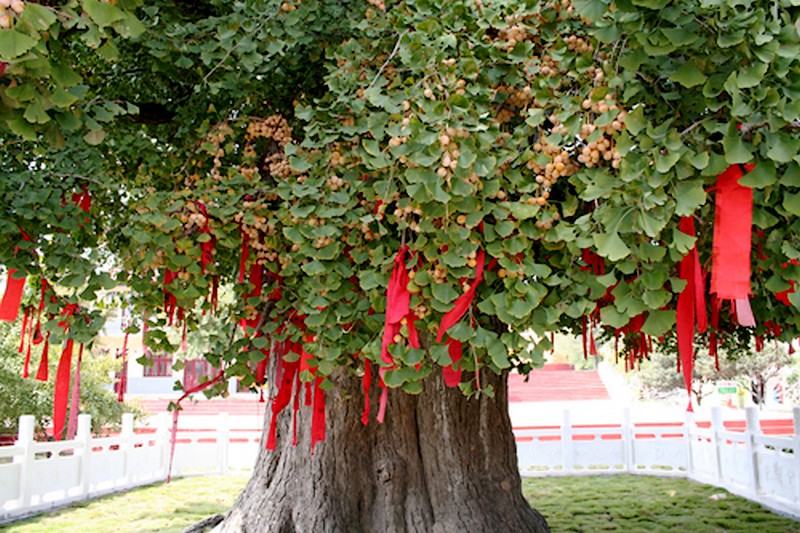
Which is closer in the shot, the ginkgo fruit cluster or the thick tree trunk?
the ginkgo fruit cluster

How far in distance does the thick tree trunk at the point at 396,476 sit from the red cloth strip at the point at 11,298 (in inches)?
78.5

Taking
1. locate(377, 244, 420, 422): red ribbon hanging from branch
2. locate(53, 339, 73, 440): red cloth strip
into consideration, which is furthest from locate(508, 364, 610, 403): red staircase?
locate(377, 244, 420, 422): red ribbon hanging from branch

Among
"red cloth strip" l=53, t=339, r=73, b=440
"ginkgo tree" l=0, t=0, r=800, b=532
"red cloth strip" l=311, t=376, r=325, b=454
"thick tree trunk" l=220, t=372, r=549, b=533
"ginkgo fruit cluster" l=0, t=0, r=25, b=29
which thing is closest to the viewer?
"ginkgo fruit cluster" l=0, t=0, r=25, b=29

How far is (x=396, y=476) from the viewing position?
4918 mm

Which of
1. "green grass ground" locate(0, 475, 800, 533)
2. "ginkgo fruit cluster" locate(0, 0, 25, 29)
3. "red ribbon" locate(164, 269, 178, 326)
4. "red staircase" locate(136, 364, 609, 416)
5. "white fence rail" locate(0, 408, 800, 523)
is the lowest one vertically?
"green grass ground" locate(0, 475, 800, 533)

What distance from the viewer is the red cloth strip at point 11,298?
3.78 metres

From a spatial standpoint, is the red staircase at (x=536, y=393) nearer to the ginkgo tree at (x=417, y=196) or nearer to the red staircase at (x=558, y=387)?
the red staircase at (x=558, y=387)

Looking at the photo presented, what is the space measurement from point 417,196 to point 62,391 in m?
2.63

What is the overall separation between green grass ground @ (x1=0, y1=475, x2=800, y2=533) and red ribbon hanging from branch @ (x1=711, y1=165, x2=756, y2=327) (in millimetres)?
4764

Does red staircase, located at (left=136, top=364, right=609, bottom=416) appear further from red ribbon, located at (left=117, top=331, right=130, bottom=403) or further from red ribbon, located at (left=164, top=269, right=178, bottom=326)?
red ribbon, located at (left=164, top=269, right=178, bottom=326)

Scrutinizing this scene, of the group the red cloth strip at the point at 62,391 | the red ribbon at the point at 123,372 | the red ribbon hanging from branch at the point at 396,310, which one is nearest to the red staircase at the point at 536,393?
the red ribbon at the point at 123,372

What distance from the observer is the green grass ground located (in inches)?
274

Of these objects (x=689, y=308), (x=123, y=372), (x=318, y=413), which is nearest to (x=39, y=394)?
(x=123, y=372)

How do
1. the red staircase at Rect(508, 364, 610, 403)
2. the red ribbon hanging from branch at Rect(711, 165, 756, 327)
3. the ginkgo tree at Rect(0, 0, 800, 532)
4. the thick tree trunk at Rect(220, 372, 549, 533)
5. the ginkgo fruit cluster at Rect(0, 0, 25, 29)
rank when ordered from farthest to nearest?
the red staircase at Rect(508, 364, 610, 403), the thick tree trunk at Rect(220, 372, 549, 533), the red ribbon hanging from branch at Rect(711, 165, 756, 327), the ginkgo tree at Rect(0, 0, 800, 532), the ginkgo fruit cluster at Rect(0, 0, 25, 29)
